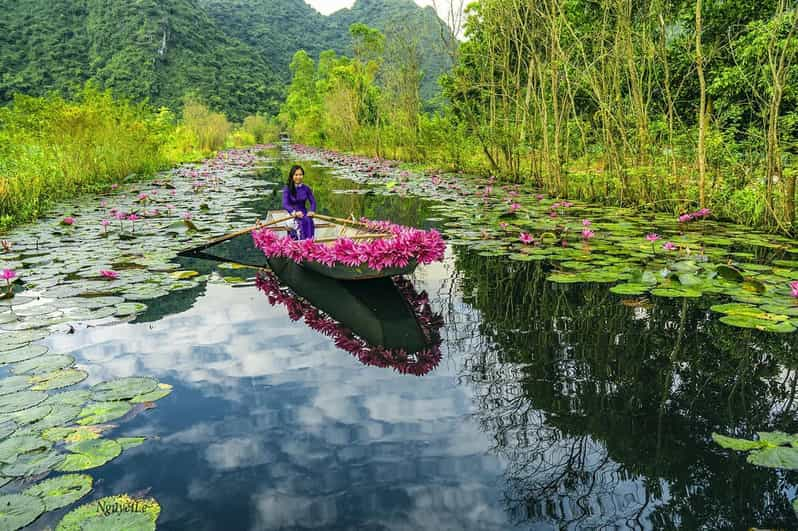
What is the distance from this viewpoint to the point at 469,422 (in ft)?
8.92

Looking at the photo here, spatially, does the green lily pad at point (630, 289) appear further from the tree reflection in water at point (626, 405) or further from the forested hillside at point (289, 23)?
the forested hillside at point (289, 23)

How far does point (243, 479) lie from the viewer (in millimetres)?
2289

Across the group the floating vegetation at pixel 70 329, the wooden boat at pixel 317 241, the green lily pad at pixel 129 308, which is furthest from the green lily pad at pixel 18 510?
the wooden boat at pixel 317 241

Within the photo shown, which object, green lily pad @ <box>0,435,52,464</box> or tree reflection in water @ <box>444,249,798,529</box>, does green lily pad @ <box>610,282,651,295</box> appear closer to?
tree reflection in water @ <box>444,249,798,529</box>

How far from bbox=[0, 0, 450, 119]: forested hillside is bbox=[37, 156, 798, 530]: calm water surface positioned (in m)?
33.6

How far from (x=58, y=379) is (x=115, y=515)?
1529 mm

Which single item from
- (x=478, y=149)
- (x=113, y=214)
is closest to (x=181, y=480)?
(x=113, y=214)

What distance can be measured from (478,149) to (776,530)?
1512 cm

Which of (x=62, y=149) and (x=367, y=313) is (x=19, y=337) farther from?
(x=62, y=149)

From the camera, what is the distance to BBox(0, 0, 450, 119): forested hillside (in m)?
45.8

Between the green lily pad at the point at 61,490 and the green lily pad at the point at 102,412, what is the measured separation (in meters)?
0.50

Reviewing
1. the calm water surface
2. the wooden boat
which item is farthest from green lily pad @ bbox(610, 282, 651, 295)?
the wooden boat

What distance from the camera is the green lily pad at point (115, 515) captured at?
6.30 ft

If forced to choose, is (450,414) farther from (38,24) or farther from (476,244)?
(38,24)
